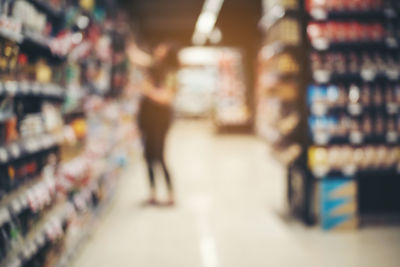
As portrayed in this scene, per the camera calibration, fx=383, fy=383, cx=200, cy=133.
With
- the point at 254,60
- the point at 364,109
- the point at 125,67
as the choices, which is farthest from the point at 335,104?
the point at 254,60

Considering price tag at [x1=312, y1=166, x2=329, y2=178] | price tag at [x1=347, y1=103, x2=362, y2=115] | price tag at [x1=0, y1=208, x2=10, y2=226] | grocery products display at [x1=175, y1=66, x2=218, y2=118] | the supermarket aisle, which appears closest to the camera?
price tag at [x1=0, y1=208, x2=10, y2=226]

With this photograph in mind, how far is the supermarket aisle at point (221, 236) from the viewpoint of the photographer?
9.70 ft

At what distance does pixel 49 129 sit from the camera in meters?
2.72

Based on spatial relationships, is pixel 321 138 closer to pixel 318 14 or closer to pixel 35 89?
pixel 318 14

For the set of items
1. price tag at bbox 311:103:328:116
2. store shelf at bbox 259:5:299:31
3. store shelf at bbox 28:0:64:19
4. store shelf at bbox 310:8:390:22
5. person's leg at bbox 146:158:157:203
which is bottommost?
person's leg at bbox 146:158:157:203

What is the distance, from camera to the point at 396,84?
151 inches

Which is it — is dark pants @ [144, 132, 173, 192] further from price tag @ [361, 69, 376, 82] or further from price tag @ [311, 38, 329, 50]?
price tag @ [361, 69, 376, 82]

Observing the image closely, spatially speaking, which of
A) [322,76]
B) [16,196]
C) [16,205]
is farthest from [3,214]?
[322,76]

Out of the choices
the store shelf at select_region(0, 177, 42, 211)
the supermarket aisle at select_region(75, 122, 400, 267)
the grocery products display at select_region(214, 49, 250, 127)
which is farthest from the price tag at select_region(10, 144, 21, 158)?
the grocery products display at select_region(214, 49, 250, 127)

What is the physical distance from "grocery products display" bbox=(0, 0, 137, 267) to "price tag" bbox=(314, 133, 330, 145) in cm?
215

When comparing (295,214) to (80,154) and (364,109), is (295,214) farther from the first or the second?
(80,154)

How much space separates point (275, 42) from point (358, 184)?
5.76 ft

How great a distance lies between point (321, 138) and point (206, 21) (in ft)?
29.2

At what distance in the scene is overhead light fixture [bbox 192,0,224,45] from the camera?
380 inches
